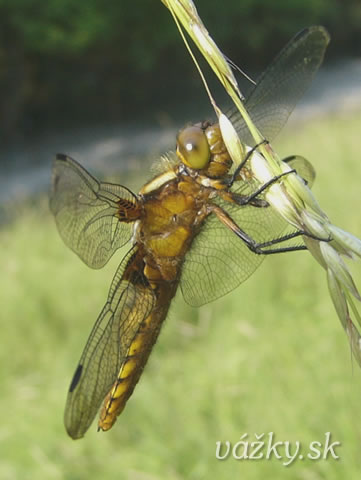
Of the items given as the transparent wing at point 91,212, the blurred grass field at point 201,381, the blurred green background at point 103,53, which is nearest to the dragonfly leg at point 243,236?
the transparent wing at point 91,212

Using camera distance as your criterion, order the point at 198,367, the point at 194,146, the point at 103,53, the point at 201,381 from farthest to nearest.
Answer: the point at 103,53, the point at 198,367, the point at 201,381, the point at 194,146

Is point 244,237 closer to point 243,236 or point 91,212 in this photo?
point 243,236

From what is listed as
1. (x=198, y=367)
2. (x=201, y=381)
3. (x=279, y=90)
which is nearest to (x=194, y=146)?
(x=279, y=90)

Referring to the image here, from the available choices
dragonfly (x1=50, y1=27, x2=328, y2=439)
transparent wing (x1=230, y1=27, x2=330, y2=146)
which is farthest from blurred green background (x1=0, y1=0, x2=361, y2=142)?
dragonfly (x1=50, y1=27, x2=328, y2=439)

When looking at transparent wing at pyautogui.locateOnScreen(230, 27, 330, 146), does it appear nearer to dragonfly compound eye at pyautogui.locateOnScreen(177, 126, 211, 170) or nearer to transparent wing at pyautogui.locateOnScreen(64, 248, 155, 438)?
dragonfly compound eye at pyautogui.locateOnScreen(177, 126, 211, 170)

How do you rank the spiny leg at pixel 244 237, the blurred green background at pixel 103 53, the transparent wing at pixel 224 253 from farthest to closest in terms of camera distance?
the blurred green background at pixel 103 53 < the transparent wing at pixel 224 253 < the spiny leg at pixel 244 237

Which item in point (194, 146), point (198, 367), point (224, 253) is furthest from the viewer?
point (198, 367)

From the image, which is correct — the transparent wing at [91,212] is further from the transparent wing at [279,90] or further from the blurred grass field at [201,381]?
the blurred grass field at [201,381]

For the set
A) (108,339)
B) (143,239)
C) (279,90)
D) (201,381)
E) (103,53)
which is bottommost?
(108,339)
